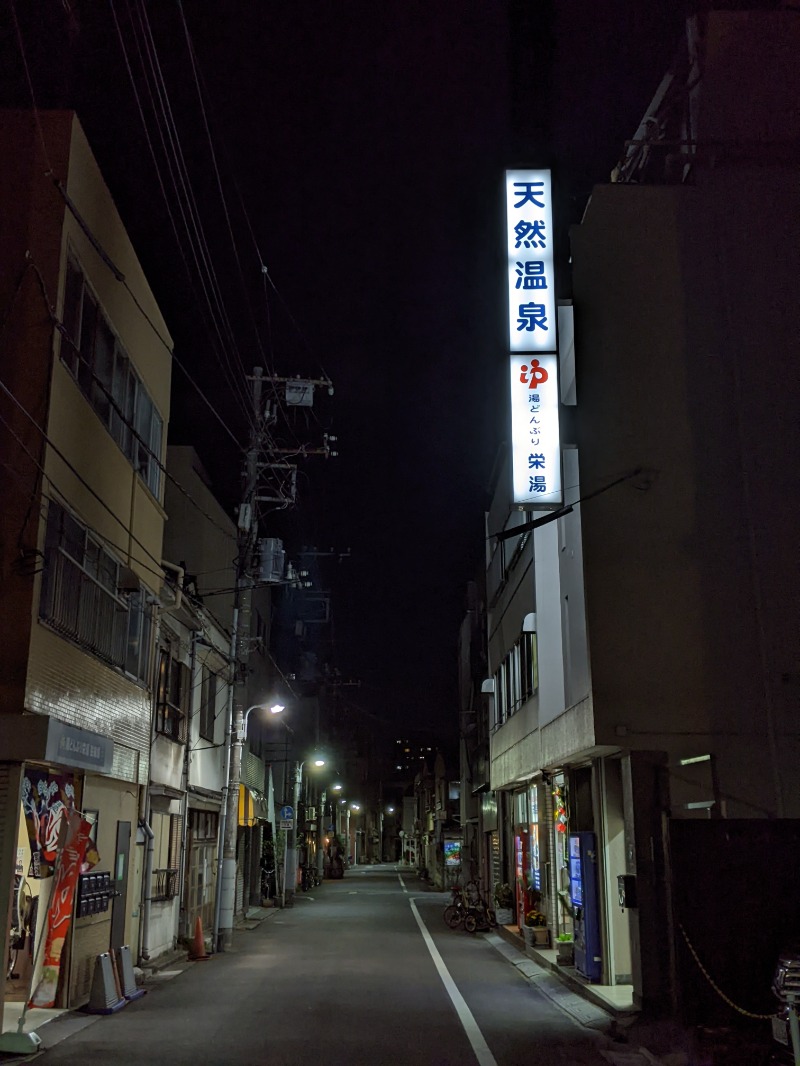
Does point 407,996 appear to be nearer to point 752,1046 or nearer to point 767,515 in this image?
point 752,1046

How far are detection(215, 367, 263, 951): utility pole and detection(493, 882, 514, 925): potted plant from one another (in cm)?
714

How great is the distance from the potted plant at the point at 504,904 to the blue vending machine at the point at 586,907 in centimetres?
956

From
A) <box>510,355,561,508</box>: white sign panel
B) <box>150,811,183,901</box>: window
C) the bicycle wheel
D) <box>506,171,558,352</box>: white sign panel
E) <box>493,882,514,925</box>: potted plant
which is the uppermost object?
<box>506,171,558,352</box>: white sign panel

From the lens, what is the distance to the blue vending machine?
1560 centimetres

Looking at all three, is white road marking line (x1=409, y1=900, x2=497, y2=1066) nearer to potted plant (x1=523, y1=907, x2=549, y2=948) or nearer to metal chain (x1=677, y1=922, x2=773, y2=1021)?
potted plant (x1=523, y1=907, x2=549, y2=948)

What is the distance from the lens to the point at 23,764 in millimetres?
11578

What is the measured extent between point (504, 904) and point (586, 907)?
1155cm

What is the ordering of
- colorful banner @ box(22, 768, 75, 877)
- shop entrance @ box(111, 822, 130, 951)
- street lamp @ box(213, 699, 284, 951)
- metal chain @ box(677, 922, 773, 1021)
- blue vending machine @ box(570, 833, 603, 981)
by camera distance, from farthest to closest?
street lamp @ box(213, 699, 284, 951) → shop entrance @ box(111, 822, 130, 951) → blue vending machine @ box(570, 833, 603, 981) → colorful banner @ box(22, 768, 75, 877) → metal chain @ box(677, 922, 773, 1021)

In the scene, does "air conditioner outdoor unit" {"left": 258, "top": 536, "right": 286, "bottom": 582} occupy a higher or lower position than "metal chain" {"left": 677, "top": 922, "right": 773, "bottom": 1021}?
higher

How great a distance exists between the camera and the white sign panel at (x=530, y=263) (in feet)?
53.6

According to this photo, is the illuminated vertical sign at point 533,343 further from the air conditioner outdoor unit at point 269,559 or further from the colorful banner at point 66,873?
the air conditioner outdoor unit at point 269,559

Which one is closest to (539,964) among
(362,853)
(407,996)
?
(407,996)

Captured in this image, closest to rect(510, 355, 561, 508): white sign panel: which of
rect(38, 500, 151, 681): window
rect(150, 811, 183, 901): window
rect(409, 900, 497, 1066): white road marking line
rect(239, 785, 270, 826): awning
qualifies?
rect(38, 500, 151, 681): window

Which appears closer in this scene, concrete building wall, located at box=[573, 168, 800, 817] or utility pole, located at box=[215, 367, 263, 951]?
concrete building wall, located at box=[573, 168, 800, 817]
